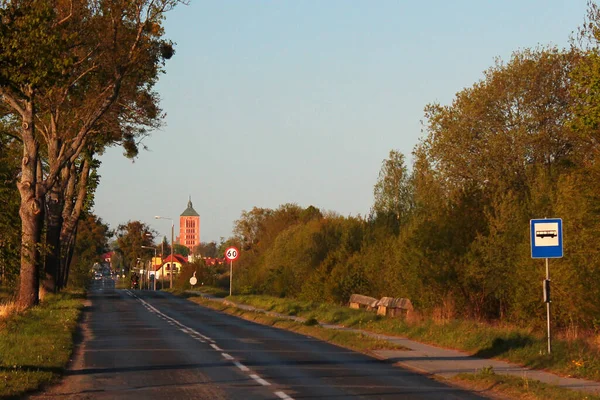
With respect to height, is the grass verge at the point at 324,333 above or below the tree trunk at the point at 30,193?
below

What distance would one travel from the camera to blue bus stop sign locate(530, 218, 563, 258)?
60.2ft

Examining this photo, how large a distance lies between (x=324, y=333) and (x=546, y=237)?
34.1ft

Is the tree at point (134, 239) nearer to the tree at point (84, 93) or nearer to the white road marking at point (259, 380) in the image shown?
the tree at point (84, 93)

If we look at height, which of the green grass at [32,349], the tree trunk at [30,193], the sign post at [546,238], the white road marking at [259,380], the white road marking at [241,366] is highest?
Result: the tree trunk at [30,193]

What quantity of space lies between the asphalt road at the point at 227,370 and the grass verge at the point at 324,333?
56cm

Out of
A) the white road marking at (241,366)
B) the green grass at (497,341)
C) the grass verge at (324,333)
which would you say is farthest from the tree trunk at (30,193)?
the white road marking at (241,366)

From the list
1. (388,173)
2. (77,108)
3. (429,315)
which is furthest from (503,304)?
(388,173)

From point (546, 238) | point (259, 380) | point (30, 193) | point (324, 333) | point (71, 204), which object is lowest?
point (324, 333)

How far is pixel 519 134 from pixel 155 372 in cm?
3252

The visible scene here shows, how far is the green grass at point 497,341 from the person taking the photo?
17.0 metres

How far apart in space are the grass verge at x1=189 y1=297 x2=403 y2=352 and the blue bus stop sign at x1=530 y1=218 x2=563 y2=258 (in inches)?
204

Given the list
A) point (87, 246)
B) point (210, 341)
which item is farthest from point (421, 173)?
point (87, 246)

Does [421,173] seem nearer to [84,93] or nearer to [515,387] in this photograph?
[84,93]

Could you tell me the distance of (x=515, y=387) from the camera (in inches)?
562
